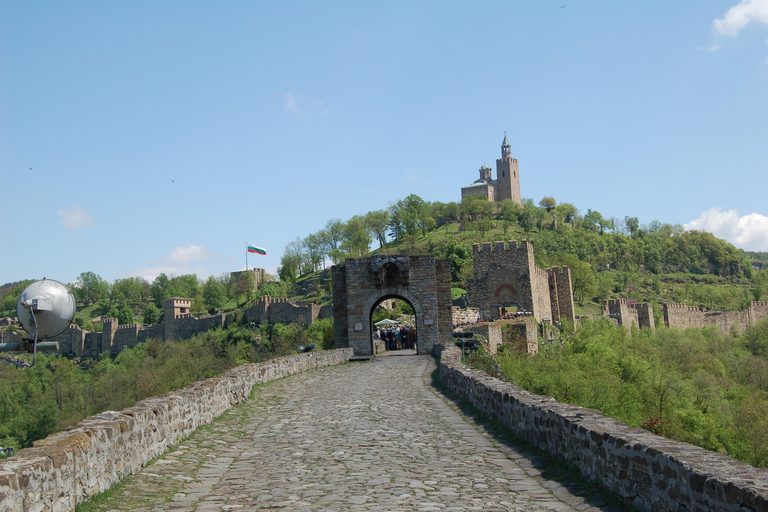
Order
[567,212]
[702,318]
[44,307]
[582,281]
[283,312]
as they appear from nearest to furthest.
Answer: [44,307] → [702,318] → [582,281] → [283,312] → [567,212]

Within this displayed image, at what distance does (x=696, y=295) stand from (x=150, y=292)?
9050cm

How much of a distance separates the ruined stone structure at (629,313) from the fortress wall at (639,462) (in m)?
42.1

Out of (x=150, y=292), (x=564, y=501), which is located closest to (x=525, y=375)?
(x=564, y=501)

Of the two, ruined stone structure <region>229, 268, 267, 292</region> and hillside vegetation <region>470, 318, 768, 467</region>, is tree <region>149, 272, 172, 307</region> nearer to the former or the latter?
ruined stone structure <region>229, 268, 267, 292</region>

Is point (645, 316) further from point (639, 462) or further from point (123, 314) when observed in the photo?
point (123, 314)

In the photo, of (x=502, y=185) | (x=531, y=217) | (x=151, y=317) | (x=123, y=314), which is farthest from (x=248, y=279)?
(x=502, y=185)

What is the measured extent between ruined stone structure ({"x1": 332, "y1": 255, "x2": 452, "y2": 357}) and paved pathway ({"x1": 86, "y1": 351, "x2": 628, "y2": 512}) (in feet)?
41.1

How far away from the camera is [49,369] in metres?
70.3

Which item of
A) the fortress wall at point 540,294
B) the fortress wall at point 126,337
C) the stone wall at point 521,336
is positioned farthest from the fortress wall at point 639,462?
the fortress wall at point 126,337

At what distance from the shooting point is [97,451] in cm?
514

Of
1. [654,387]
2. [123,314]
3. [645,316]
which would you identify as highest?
[123,314]

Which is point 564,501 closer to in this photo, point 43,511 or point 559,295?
point 43,511

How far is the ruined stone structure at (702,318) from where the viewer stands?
2243 inches

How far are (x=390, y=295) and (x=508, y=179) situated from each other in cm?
9586
